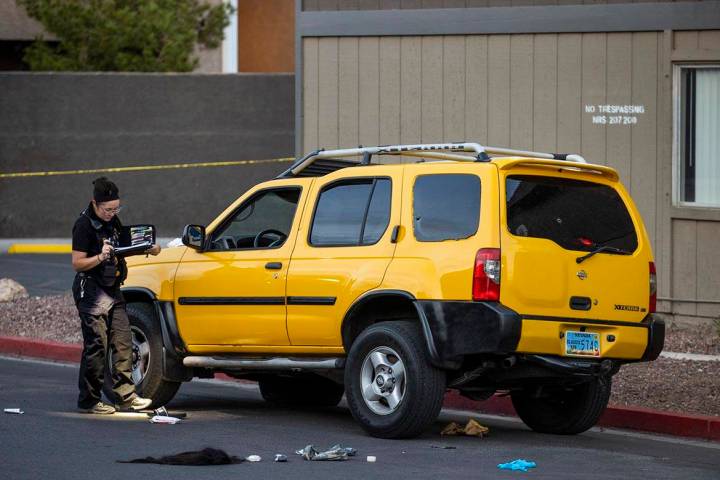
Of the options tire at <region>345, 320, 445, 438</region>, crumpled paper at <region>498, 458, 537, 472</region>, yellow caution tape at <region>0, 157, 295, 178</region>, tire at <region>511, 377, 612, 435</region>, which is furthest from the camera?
yellow caution tape at <region>0, 157, 295, 178</region>

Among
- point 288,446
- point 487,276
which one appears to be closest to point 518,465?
point 487,276

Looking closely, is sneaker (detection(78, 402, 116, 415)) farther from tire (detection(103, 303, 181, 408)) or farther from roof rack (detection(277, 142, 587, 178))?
roof rack (detection(277, 142, 587, 178))

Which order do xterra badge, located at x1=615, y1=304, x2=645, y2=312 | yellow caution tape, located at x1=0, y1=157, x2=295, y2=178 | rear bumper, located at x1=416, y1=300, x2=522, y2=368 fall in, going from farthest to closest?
yellow caution tape, located at x1=0, y1=157, x2=295, y2=178 → xterra badge, located at x1=615, y1=304, x2=645, y2=312 → rear bumper, located at x1=416, y1=300, x2=522, y2=368

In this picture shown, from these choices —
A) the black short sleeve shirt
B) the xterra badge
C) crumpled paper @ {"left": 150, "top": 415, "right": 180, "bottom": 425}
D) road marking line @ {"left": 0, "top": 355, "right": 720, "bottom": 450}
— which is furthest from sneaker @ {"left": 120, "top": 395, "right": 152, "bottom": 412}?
the xterra badge

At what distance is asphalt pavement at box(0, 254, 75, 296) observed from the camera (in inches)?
750

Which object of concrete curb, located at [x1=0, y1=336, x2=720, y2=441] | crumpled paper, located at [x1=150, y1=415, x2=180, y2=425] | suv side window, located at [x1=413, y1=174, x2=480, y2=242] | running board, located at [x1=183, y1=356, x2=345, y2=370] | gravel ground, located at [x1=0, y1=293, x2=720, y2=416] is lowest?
concrete curb, located at [x1=0, y1=336, x2=720, y2=441]

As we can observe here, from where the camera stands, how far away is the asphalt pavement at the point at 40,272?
62.5ft

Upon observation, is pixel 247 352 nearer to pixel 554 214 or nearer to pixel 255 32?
pixel 554 214

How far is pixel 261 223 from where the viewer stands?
1080cm

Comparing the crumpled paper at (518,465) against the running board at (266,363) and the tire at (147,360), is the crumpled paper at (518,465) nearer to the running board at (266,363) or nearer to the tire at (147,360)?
the running board at (266,363)

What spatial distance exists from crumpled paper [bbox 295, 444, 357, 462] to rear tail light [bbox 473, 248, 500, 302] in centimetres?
124

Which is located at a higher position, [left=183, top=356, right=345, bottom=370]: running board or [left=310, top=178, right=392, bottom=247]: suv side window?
[left=310, top=178, right=392, bottom=247]: suv side window

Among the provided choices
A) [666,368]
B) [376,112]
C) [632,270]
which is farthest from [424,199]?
[376,112]

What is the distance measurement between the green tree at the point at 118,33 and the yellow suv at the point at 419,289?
16.1m
